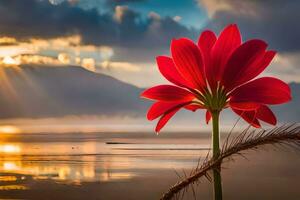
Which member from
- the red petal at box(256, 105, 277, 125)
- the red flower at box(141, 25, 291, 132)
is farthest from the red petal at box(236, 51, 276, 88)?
the red petal at box(256, 105, 277, 125)

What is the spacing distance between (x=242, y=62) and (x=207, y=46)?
16cm

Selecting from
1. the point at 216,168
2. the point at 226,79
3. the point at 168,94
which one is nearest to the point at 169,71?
the point at 168,94

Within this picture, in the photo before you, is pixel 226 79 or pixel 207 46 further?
pixel 207 46

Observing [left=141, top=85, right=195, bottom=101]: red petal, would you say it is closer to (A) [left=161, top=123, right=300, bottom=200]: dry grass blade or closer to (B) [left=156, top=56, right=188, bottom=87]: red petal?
(B) [left=156, top=56, right=188, bottom=87]: red petal

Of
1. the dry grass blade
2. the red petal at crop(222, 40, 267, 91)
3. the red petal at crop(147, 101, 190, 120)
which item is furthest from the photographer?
the red petal at crop(147, 101, 190, 120)

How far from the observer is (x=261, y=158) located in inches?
788

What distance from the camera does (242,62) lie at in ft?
3.36

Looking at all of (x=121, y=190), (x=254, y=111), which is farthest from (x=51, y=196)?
(x=254, y=111)

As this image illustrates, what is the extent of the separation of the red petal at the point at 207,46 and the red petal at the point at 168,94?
0.06 metres

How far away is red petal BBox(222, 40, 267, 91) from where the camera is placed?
1.02 m

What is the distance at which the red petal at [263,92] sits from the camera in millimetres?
1039

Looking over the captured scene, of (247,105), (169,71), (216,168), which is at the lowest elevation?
(216,168)

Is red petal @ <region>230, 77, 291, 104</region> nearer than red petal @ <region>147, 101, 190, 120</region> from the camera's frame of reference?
Yes

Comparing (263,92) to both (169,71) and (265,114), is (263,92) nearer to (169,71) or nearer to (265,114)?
(265,114)
